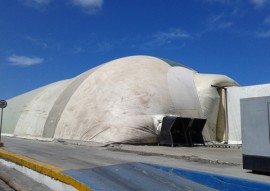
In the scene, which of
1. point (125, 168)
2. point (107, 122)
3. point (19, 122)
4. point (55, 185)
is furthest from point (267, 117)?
point (19, 122)

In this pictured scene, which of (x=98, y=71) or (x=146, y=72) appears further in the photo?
(x=98, y=71)

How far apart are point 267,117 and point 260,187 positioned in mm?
2807

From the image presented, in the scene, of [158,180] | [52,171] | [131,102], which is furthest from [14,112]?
[158,180]

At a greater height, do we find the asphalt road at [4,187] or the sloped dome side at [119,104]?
the sloped dome side at [119,104]

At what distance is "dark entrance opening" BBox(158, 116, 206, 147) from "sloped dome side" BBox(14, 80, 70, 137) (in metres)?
12.8

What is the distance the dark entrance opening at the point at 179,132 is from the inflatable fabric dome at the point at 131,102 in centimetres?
58

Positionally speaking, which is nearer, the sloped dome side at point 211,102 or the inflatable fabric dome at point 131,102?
the inflatable fabric dome at point 131,102

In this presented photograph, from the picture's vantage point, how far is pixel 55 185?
7.62 meters

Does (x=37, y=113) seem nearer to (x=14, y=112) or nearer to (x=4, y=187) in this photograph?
(x=14, y=112)

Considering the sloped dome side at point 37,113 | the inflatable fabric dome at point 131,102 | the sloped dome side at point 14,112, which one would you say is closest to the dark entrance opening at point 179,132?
the inflatable fabric dome at point 131,102

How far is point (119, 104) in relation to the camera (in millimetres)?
25219

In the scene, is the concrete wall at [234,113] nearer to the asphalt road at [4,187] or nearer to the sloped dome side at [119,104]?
the sloped dome side at [119,104]

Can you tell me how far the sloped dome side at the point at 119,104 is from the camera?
78.1 feet

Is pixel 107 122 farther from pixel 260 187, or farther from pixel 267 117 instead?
pixel 260 187
